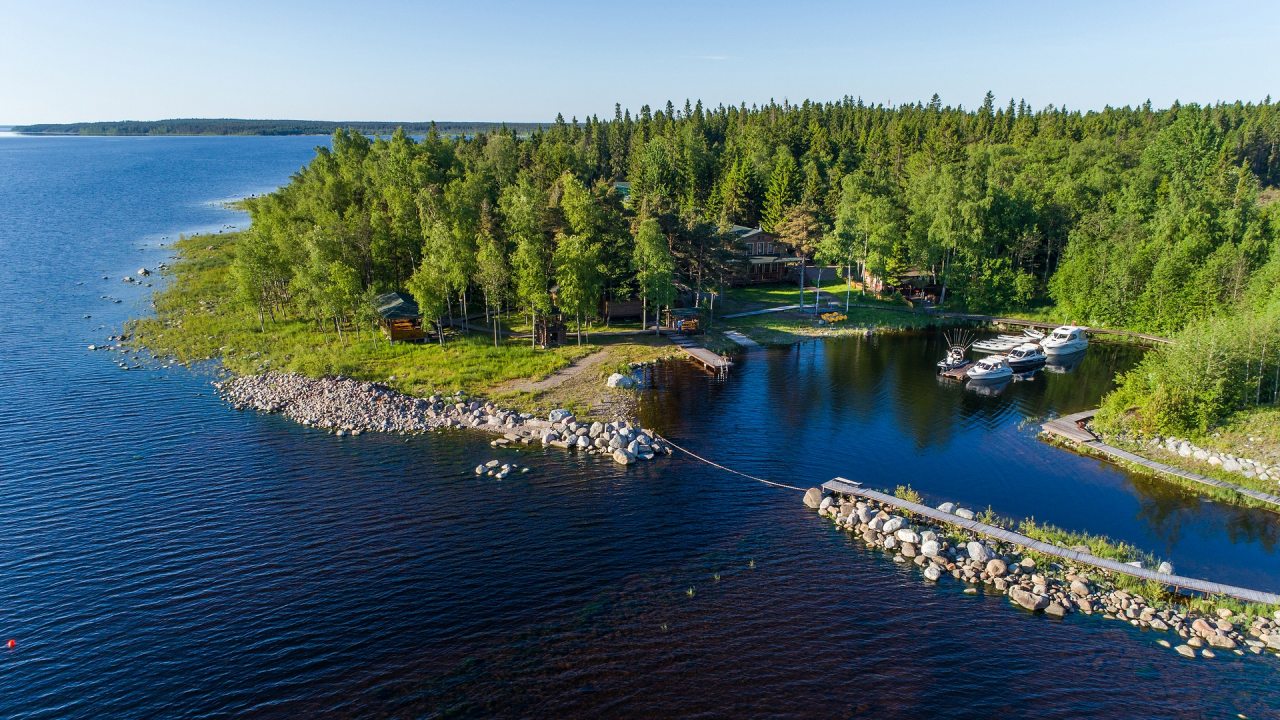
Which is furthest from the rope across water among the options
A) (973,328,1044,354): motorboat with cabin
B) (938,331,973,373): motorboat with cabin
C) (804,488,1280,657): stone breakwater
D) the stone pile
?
(973,328,1044,354): motorboat with cabin

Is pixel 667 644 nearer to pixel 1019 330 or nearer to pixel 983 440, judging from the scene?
pixel 983 440

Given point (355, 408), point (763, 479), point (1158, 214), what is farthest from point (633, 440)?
point (1158, 214)

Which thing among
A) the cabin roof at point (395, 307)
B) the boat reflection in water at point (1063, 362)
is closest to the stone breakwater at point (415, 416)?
the cabin roof at point (395, 307)

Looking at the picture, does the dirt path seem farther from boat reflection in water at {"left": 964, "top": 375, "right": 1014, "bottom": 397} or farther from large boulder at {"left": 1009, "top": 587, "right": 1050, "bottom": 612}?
large boulder at {"left": 1009, "top": 587, "right": 1050, "bottom": 612}

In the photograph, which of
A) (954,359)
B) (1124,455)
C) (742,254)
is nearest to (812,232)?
(742,254)

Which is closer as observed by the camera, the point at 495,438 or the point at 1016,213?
the point at 495,438

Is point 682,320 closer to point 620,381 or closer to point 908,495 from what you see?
point 620,381

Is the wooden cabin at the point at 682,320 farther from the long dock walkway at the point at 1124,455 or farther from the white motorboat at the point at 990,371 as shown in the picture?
the long dock walkway at the point at 1124,455

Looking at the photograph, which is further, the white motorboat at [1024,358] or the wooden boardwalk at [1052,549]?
the white motorboat at [1024,358]
